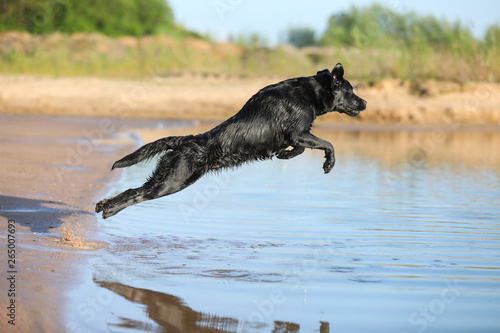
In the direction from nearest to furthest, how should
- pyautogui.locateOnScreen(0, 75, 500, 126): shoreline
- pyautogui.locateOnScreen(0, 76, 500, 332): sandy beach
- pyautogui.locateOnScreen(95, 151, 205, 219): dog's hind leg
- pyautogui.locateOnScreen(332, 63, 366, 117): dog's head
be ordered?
pyautogui.locateOnScreen(0, 76, 500, 332): sandy beach, pyautogui.locateOnScreen(95, 151, 205, 219): dog's hind leg, pyautogui.locateOnScreen(332, 63, 366, 117): dog's head, pyautogui.locateOnScreen(0, 75, 500, 126): shoreline

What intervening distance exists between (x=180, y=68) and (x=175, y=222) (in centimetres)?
2000

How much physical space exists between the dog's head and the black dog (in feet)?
0.04

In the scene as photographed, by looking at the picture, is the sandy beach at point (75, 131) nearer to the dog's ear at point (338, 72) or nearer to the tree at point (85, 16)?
the dog's ear at point (338, 72)

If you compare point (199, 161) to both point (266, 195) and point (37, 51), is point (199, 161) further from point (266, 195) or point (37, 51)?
point (37, 51)

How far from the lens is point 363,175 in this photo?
11594 millimetres

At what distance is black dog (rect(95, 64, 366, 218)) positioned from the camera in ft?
21.7

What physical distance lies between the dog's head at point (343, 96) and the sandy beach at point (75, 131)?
2.70 m

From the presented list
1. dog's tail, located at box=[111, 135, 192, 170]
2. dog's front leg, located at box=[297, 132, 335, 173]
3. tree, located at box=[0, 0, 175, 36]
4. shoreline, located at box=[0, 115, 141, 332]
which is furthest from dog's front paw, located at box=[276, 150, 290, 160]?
tree, located at box=[0, 0, 175, 36]

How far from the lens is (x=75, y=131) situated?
17.2 meters

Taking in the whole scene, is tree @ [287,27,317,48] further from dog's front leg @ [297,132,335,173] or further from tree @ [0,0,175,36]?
dog's front leg @ [297,132,335,173]

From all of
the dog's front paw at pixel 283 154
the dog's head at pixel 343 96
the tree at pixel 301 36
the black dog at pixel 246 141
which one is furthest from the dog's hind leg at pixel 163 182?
the tree at pixel 301 36

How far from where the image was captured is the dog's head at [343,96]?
23.3 feet

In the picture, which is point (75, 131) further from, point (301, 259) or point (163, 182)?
point (301, 259)

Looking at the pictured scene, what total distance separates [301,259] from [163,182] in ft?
4.82
